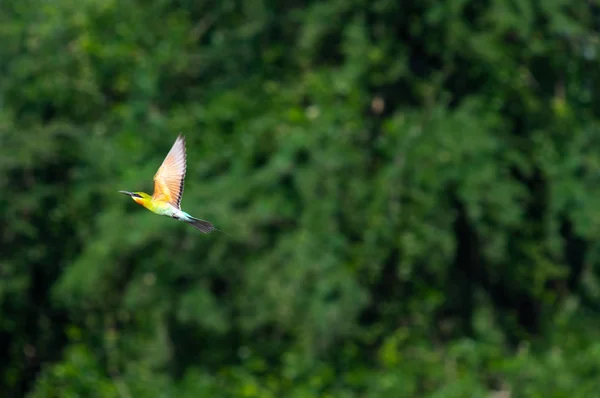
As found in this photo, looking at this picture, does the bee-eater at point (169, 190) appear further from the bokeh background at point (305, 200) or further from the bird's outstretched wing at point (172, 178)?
the bokeh background at point (305, 200)

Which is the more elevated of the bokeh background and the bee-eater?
the bee-eater

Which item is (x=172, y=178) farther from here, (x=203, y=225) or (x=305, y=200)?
(x=305, y=200)

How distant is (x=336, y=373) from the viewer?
916cm

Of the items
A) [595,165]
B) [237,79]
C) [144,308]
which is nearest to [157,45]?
[237,79]

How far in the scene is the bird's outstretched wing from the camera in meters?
4.41

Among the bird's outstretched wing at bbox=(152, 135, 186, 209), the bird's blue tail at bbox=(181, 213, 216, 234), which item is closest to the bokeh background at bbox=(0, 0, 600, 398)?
the bird's outstretched wing at bbox=(152, 135, 186, 209)

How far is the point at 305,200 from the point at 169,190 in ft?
14.3

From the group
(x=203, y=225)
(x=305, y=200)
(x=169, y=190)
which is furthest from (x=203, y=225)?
(x=305, y=200)

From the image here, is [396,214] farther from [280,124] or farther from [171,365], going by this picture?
[171,365]

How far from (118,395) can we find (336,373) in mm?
1595

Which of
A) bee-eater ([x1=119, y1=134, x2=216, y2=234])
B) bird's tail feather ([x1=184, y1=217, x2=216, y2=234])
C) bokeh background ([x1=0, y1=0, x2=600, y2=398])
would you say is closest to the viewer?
bird's tail feather ([x1=184, y1=217, x2=216, y2=234])

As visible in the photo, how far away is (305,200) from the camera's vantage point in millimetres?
8789

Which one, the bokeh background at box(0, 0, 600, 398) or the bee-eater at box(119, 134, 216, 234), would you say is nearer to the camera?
the bee-eater at box(119, 134, 216, 234)

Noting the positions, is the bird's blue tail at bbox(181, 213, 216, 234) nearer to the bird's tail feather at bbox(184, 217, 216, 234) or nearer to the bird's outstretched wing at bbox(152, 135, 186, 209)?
the bird's tail feather at bbox(184, 217, 216, 234)
